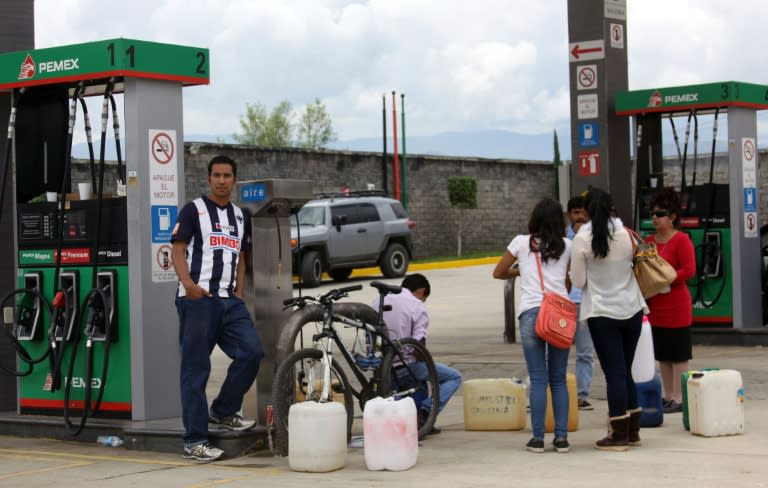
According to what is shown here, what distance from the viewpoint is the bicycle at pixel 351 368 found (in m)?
8.82

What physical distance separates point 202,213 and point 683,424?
3.90m

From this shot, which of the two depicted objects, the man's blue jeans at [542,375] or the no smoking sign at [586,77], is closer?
the man's blue jeans at [542,375]

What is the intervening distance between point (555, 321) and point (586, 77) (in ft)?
22.4

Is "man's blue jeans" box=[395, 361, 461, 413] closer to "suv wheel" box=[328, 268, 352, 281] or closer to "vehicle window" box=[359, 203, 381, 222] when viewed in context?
"vehicle window" box=[359, 203, 381, 222]

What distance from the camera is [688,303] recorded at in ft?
35.1

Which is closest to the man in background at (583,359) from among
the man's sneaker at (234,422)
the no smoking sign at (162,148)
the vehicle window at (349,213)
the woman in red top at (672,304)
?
the woman in red top at (672,304)

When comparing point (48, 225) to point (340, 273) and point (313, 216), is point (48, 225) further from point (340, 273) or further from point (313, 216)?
point (340, 273)

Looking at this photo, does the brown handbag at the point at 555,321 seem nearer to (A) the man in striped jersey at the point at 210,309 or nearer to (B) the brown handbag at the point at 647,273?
(B) the brown handbag at the point at 647,273

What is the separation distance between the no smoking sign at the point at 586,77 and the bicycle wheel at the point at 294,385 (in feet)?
23.0

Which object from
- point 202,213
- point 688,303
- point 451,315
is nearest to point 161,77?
point 202,213

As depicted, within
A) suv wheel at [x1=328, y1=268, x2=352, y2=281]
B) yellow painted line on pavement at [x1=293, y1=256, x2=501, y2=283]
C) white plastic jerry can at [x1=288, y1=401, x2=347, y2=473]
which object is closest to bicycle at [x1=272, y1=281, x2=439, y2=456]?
white plastic jerry can at [x1=288, y1=401, x2=347, y2=473]

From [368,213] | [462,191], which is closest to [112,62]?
[368,213]

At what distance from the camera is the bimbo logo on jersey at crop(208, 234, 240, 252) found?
29.6 feet

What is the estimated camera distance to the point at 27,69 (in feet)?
33.6
